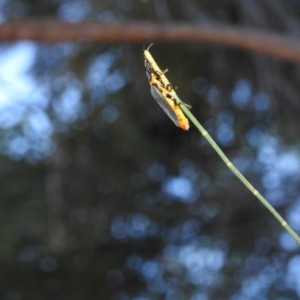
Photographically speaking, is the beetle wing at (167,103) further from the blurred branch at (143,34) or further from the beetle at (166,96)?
the blurred branch at (143,34)

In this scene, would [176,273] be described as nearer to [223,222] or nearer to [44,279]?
[223,222]

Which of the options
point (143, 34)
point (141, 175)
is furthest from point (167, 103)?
point (141, 175)

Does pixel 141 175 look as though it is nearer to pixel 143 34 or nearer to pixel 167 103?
pixel 143 34

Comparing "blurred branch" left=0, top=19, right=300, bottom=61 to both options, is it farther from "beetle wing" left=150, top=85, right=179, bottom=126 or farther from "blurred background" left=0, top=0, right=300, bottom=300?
"beetle wing" left=150, top=85, right=179, bottom=126

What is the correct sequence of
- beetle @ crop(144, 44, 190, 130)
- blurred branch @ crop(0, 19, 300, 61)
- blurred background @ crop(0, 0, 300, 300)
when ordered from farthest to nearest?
blurred background @ crop(0, 0, 300, 300)
blurred branch @ crop(0, 19, 300, 61)
beetle @ crop(144, 44, 190, 130)

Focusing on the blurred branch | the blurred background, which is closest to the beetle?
the blurred branch
